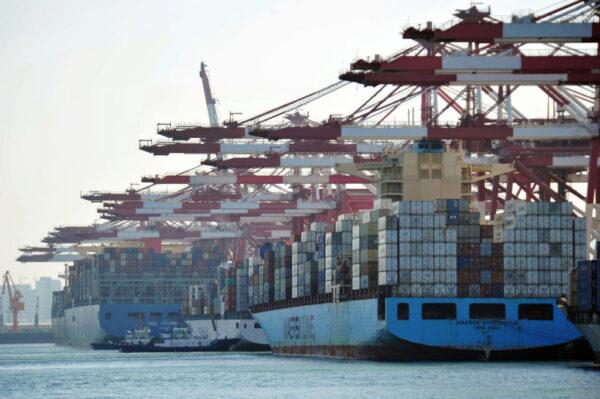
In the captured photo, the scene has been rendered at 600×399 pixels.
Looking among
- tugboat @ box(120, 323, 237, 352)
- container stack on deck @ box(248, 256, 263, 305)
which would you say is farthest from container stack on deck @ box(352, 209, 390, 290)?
tugboat @ box(120, 323, 237, 352)

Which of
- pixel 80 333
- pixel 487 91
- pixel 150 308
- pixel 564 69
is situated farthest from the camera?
pixel 80 333

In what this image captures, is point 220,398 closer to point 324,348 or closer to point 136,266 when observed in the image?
point 324,348

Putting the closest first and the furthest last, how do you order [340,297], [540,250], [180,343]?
1. [540,250]
2. [340,297]
3. [180,343]

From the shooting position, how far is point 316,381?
230 feet

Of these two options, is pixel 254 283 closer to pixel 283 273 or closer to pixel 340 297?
pixel 283 273

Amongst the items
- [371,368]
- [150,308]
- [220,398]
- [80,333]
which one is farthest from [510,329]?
[80,333]

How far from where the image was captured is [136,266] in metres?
158

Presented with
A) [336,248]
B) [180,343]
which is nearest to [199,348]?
[180,343]

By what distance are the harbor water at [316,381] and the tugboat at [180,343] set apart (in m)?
34.5

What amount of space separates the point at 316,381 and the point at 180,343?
5801 cm

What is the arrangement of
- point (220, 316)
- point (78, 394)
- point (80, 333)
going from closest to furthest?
point (78, 394) → point (220, 316) → point (80, 333)

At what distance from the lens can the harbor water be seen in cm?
6253

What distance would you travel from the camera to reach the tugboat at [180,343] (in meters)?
126

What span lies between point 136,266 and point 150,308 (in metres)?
4.19
